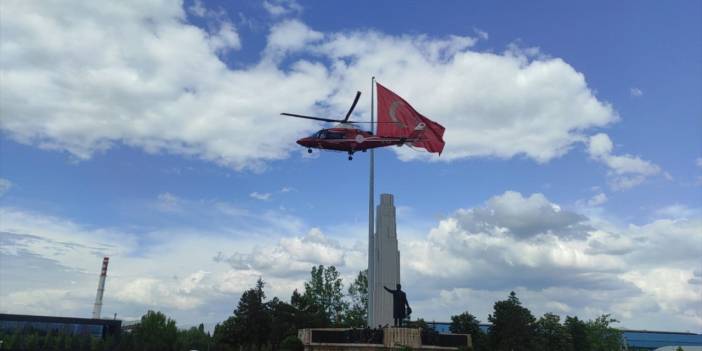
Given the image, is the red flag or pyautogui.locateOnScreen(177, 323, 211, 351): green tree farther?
pyautogui.locateOnScreen(177, 323, 211, 351): green tree

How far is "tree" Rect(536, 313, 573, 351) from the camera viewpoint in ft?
174

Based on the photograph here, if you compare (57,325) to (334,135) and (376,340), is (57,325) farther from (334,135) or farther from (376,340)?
(376,340)

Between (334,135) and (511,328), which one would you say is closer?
(334,135)

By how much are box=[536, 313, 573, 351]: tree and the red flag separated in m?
22.5

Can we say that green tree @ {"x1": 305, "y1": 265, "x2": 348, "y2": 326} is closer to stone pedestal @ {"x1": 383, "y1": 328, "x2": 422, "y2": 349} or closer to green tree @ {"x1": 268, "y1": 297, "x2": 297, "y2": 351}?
green tree @ {"x1": 268, "y1": 297, "x2": 297, "y2": 351}

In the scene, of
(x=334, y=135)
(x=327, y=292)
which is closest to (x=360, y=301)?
(x=327, y=292)

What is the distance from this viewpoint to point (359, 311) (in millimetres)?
72500

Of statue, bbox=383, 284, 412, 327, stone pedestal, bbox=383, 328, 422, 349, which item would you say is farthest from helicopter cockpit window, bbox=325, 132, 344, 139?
stone pedestal, bbox=383, 328, 422, 349

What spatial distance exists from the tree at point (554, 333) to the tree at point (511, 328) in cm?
235

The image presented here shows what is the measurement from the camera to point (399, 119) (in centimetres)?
4319

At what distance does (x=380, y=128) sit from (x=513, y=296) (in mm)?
22254

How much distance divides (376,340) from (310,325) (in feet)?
102

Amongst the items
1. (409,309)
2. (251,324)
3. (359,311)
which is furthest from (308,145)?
(359,311)

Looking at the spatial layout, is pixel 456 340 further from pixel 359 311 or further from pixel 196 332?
pixel 196 332
